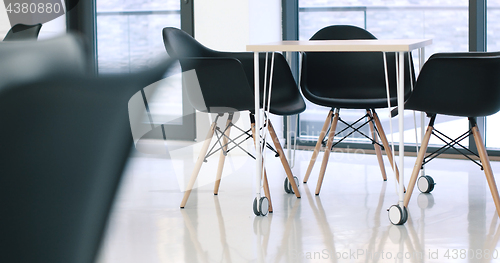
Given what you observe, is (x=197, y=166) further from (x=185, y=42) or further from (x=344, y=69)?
(x=344, y=69)

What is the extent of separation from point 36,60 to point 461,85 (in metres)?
2.10

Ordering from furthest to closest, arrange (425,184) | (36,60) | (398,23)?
(398,23), (425,184), (36,60)

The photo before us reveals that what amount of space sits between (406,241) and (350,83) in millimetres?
1262

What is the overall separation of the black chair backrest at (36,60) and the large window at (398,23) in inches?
136

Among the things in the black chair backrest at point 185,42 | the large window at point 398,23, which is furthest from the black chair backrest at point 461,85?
the large window at point 398,23

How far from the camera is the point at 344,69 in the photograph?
123 inches

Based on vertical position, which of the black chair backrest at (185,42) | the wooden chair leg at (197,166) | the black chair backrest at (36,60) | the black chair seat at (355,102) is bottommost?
the wooden chair leg at (197,166)

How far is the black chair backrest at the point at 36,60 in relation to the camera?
0.31m

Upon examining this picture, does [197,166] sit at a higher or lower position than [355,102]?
lower

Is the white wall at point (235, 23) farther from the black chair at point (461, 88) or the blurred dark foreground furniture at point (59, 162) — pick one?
the blurred dark foreground furniture at point (59, 162)

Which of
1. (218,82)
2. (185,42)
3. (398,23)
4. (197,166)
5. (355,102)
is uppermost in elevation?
(398,23)

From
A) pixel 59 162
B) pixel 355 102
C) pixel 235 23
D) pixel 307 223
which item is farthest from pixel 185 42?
pixel 59 162

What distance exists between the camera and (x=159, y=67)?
1.49ft

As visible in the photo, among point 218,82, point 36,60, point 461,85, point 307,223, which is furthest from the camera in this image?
point 218,82
